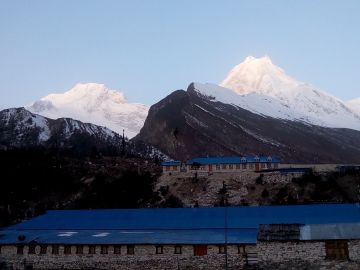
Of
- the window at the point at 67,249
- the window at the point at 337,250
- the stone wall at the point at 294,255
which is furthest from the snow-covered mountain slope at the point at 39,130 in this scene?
the window at the point at 337,250

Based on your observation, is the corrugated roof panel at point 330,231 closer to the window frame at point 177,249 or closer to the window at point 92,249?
the window frame at point 177,249

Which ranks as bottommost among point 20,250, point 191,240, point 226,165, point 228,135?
point 20,250

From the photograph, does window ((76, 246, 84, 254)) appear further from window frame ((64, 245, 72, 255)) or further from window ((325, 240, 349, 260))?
window ((325, 240, 349, 260))

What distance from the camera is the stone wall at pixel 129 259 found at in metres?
33.1

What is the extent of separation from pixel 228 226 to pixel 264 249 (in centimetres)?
1065

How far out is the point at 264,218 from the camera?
3884 centimetres

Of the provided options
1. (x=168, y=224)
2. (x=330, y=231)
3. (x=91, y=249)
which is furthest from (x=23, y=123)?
(x=330, y=231)

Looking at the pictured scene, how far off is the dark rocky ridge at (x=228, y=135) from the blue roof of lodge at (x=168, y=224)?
87.5 metres

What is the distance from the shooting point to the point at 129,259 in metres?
34.6

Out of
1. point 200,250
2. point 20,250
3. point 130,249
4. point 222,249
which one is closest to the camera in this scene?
point 222,249

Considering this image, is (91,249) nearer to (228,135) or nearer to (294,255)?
(294,255)

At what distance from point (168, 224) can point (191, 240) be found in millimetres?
5527

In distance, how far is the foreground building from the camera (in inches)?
1033

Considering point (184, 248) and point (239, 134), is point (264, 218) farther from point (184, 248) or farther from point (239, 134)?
point (239, 134)
